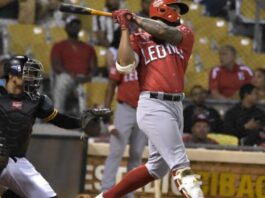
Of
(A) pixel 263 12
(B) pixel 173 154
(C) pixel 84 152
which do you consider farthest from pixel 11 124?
(A) pixel 263 12

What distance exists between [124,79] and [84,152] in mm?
913

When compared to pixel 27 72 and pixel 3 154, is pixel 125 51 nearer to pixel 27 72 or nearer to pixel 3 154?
pixel 27 72

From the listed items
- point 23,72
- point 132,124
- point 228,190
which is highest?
point 23,72

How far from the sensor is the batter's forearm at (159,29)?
6473 millimetres

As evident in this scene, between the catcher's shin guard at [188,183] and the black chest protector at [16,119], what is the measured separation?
1.11m

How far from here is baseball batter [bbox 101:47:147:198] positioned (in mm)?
8273

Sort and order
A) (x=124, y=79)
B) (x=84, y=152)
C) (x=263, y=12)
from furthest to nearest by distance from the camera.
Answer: (x=263, y=12) < (x=124, y=79) < (x=84, y=152)

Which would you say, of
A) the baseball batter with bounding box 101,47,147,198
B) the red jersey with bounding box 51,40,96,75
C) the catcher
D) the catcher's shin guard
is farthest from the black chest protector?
the red jersey with bounding box 51,40,96,75

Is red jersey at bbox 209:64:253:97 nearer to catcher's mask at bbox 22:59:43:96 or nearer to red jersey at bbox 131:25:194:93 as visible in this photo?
red jersey at bbox 131:25:194:93

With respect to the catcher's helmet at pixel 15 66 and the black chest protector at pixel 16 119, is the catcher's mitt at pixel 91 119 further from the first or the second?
the catcher's helmet at pixel 15 66

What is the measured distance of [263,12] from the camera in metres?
12.1

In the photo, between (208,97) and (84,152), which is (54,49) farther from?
(84,152)

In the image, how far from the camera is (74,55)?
427 inches

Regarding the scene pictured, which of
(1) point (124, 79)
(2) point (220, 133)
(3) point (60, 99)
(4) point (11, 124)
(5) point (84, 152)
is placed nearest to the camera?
(4) point (11, 124)
